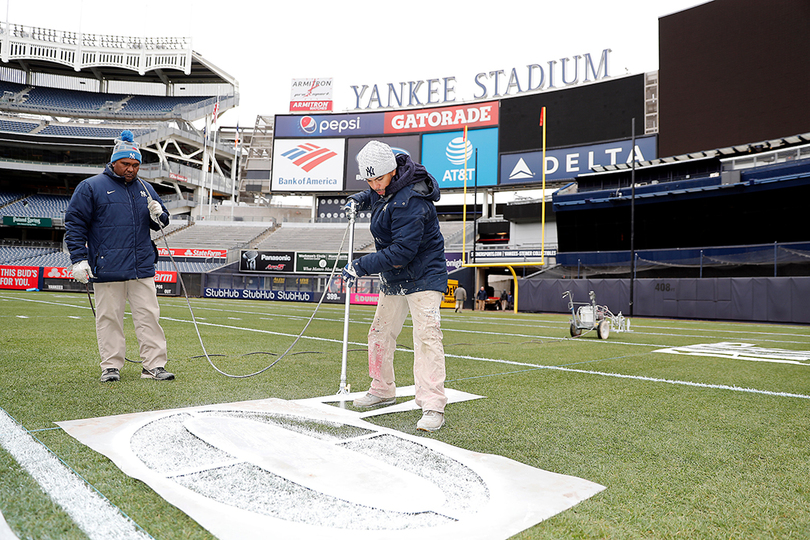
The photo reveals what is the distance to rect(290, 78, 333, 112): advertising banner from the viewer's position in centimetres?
4850

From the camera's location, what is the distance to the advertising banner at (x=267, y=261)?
117ft

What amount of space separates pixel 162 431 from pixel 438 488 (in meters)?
1.55

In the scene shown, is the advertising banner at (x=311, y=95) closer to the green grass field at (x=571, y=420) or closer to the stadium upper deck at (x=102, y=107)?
the stadium upper deck at (x=102, y=107)

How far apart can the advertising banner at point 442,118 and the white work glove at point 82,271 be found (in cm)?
3785

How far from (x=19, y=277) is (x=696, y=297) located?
34.6 m

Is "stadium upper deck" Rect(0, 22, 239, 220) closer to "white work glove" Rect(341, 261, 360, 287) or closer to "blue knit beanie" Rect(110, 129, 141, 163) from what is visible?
"blue knit beanie" Rect(110, 129, 141, 163)

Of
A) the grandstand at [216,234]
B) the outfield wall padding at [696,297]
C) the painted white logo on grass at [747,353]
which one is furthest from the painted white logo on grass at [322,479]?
the grandstand at [216,234]

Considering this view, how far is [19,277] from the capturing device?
30.7 m

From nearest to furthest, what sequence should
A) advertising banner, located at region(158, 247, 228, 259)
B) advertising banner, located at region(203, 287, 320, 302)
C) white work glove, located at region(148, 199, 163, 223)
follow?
white work glove, located at region(148, 199, 163, 223) → advertising banner, located at region(203, 287, 320, 302) → advertising banner, located at region(158, 247, 228, 259)

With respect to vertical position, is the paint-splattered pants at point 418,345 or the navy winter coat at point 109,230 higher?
the navy winter coat at point 109,230

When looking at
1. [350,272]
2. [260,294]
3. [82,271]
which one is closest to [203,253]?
[260,294]

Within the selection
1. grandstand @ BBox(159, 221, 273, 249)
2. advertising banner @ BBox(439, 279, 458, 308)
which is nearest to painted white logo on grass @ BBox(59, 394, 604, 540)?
advertising banner @ BBox(439, 279, 458, 308)

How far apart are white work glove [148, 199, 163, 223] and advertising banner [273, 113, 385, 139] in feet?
134

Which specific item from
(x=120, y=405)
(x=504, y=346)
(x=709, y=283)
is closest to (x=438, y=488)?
(x=120, y=405)
